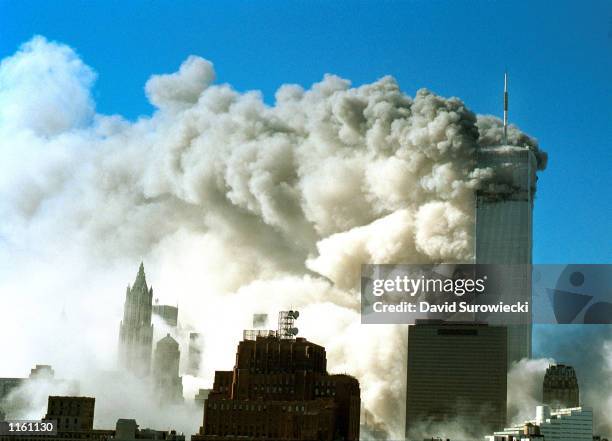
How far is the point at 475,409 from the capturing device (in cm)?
7725

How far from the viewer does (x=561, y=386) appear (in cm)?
7794

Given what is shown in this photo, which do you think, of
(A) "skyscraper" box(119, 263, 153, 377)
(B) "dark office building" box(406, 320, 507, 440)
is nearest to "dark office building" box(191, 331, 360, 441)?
(B) "dark office building" box(406, 320, 507, 440)

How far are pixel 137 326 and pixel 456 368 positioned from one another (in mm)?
18048

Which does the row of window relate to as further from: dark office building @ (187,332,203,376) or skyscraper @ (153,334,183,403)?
dark office building @ (187,332,203,376)

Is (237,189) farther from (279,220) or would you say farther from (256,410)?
(256,410)

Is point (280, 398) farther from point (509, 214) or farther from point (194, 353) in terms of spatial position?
point (509, 214)

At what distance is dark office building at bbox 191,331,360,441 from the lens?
176 ft

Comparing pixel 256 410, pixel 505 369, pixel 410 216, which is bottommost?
pixel 256 410

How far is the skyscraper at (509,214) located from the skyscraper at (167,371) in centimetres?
1778

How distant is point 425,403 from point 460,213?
409 inches

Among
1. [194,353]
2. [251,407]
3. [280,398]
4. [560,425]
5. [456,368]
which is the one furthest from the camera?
[194,353]

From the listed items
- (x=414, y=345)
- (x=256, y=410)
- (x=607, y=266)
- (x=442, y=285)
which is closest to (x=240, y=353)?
(x=256, y=410)

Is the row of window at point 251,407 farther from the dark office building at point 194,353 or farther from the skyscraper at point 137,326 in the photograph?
the skyscraper at point 137,326

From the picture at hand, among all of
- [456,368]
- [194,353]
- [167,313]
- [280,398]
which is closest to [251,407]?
[280,398]
